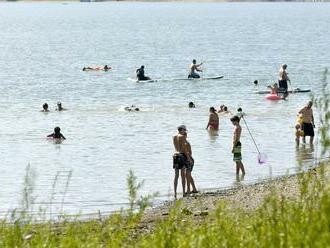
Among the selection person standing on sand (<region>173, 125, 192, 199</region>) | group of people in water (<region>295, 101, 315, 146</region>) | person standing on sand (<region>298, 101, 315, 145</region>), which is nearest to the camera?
person standing on sand (<region>173, 125, 192, 199</region>)

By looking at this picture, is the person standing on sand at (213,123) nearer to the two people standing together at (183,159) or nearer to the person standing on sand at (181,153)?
the two people standing together at (183,159)

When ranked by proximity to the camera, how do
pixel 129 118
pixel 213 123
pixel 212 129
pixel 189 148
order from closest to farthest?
pixel 189 148
pixel 213 123
pixel 212 129
pixel 129 118

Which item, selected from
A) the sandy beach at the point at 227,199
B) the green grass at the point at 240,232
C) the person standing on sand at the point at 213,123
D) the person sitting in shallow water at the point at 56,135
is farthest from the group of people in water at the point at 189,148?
the green grass at the point at 240,232

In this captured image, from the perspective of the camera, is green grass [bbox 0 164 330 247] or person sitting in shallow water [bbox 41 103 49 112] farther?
person sitting in shallow water [bbox 41 103 49 112]

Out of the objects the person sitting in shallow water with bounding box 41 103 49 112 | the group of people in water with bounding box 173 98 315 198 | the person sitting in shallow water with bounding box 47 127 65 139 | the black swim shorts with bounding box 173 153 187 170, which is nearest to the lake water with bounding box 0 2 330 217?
the person sitting in shallow water with bounding box 47 127 65 139

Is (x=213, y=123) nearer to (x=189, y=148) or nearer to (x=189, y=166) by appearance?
(x=189, y=166)

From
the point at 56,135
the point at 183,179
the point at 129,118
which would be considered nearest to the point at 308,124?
the point at 183,179

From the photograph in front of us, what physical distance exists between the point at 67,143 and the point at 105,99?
47.2ft

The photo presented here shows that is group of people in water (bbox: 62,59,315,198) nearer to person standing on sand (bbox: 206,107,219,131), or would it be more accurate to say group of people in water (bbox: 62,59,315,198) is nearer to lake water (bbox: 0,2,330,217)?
person standing on sand (bbox: 206,107,219,131)

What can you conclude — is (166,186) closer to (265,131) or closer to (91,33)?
(265,131)

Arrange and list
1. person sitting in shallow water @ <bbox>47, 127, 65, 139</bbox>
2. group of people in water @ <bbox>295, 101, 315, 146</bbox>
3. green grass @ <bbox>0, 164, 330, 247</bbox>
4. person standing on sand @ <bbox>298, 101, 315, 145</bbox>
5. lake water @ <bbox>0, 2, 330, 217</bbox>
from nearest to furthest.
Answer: green grass @ <bbox>0, 164, 330, 247</bbox> < lake water @ <bbox>0, 2, 330, 217</bbox> < person standing on sand @ <bbox>298, 101, 315, 145</bbox> < group of people in water @ <bbox>295, 101, 315, 146</bbox> < person sitting in shallow water @ <bbox>47, 127, 65, 139</bbox>

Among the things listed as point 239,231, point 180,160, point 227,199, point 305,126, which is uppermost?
point 239,231

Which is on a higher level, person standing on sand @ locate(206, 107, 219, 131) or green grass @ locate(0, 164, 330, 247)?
green grass @ locate(0, 164, 330, 247)

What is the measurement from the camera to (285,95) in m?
43.4
